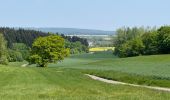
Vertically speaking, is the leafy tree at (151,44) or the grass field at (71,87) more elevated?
the grass field at (71,87)

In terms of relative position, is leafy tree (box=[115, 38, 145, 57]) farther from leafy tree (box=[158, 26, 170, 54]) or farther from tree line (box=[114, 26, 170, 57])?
leafy tree (box=[158, 26, 170, 54])

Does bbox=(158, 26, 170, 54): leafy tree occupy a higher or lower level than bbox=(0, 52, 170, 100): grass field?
lower

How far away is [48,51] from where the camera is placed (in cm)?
11431

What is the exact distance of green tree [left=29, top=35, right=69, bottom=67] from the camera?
11394 centimetres

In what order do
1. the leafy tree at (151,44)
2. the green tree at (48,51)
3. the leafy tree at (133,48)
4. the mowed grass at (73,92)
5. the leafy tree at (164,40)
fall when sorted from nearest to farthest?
the mowed grass at (73,92), the green tree at (48,51), the leafy tree at (164,40), the leafy tree at (151,44), the leafy tree at (133,48)

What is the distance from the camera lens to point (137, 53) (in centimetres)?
14525

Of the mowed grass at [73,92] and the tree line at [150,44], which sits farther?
the tree line at [150,44]

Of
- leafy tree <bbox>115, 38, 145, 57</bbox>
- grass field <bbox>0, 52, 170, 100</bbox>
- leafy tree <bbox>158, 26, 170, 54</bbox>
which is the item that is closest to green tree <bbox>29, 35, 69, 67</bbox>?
grass field <bbox>0, 52, 170, 100</bbox>

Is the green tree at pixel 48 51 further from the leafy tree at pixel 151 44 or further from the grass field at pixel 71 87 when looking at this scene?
the leafy tree at pixel 151 44

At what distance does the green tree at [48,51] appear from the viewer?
11394 cm

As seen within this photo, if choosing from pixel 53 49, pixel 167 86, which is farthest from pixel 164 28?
pixel 167 86

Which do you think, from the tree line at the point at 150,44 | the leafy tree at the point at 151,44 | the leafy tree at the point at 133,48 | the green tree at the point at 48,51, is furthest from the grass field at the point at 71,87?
the leafy tree at the point at 133,48

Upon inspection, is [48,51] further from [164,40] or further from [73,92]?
[73,92]

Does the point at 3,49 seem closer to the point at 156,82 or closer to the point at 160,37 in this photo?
the point at 160,37
